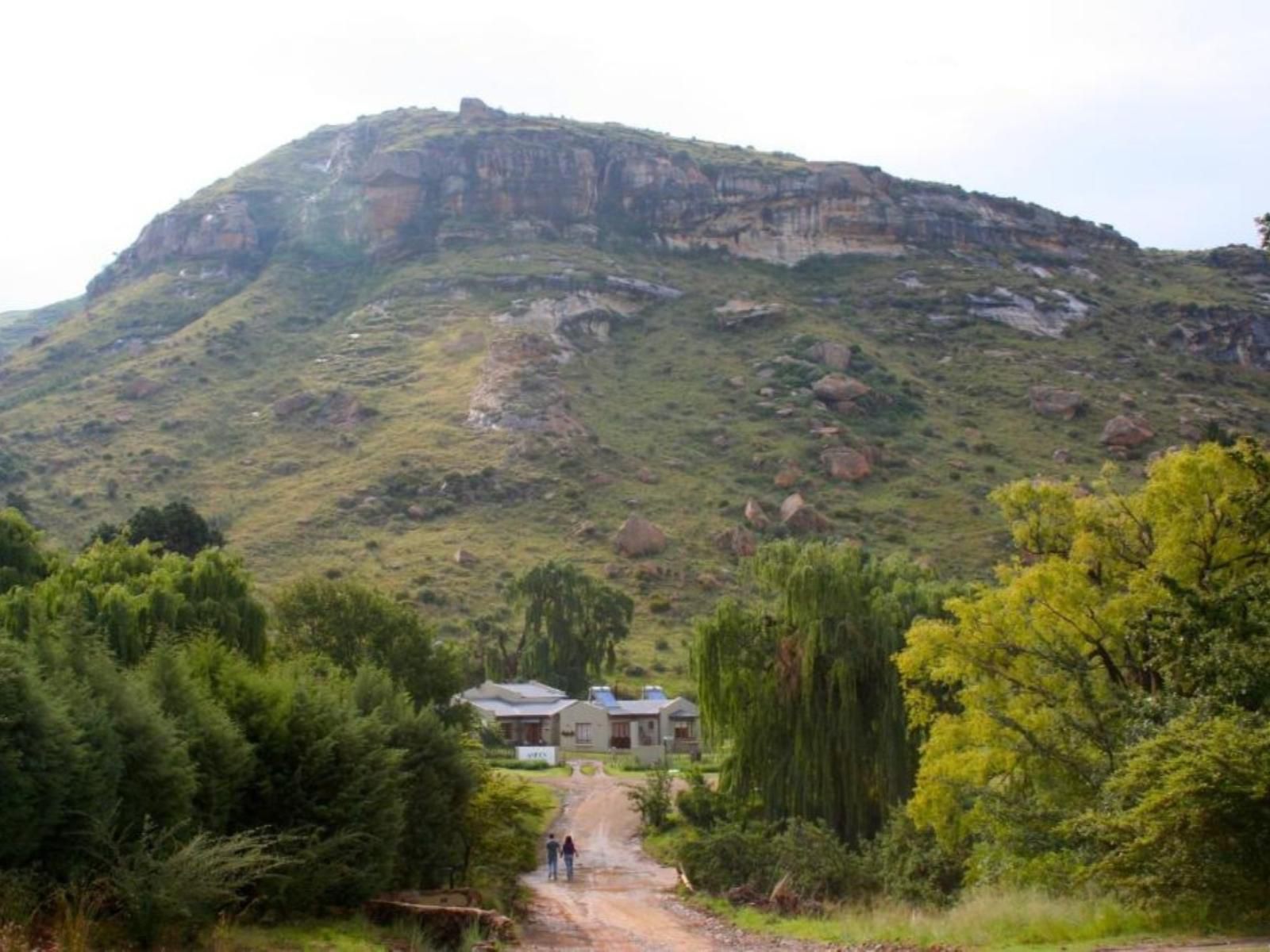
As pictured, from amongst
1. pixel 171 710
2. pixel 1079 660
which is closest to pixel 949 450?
pixel 1079 660

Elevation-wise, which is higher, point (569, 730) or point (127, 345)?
point (127, 345)

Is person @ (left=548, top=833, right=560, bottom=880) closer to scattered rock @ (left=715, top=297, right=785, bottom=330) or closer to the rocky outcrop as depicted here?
scattered rock @ (left=715, top=297, right=785, bottom=330)

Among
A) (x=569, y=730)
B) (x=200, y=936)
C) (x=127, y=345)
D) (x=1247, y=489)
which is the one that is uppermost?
(x=127, y=345)

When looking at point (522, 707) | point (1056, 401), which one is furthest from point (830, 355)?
point (522, 707)

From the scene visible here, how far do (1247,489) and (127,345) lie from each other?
115219mm

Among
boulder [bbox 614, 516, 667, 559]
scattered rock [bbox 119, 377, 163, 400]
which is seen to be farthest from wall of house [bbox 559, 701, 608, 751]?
scattered rock [bbox 119, 377, 163, 400]

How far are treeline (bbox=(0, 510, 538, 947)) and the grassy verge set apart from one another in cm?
717

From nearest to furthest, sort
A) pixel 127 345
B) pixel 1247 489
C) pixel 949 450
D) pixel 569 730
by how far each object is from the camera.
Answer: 1. pixel 1247 489
2. pixel 569 730
3. pixel 949 450
4. pixel 127 345

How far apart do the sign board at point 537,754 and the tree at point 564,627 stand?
12.4 metres

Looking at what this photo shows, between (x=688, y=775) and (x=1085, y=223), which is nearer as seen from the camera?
→ (x=688, y=775)

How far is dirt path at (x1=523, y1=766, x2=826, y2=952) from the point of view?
2286 centimetres

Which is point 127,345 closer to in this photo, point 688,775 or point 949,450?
point 949,450

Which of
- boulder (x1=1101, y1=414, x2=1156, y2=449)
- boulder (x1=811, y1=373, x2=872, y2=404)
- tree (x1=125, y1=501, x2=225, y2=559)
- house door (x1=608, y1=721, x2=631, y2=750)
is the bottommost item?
house door (x1=608, y1=721, x2=631, y2=750)

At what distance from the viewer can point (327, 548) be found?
7406cm
